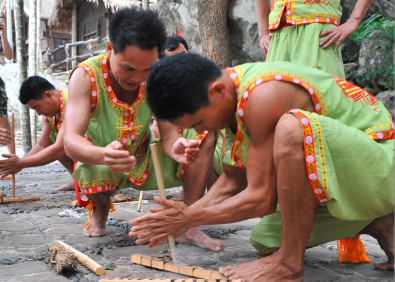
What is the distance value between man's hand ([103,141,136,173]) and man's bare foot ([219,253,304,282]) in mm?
701

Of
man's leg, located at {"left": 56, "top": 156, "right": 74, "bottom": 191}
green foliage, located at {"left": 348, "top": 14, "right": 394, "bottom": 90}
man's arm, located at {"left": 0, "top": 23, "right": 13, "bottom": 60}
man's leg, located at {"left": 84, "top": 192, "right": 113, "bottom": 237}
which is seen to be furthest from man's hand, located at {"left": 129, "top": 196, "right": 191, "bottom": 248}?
man's arm, located at {"left": 0, "top": 23, "right": 13, "bottom": 60}

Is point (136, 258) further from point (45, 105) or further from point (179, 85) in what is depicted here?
point (45, 105)

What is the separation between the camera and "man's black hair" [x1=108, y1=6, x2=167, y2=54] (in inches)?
104

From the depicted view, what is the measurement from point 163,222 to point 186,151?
0.44m

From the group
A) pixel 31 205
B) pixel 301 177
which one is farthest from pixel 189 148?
pixel 31 205

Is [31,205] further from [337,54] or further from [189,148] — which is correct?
[337,54]

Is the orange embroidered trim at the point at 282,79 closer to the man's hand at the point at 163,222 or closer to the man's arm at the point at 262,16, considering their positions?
the man's hand at the point at 163,222

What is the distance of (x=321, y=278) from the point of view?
84.0 inches

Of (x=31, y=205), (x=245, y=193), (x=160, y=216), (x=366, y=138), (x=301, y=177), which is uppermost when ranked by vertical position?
(x=366, y=138)

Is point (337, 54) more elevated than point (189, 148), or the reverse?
point (337, 54)

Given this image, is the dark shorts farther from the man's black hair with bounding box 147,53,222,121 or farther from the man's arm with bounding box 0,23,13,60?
the man's black hair with bounding box 147,53,222,121

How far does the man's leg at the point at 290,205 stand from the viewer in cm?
186

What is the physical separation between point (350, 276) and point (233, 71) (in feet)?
3.83

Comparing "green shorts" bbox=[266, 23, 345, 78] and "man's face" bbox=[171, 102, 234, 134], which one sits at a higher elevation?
"green shorts" bbox=[266, 23, 345, 78]
